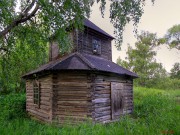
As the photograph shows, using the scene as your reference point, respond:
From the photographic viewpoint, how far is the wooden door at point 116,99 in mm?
13500

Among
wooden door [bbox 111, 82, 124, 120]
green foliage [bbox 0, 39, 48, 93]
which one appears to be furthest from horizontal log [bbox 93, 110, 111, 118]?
green foliage [bbox 0, 39, 48, 93]

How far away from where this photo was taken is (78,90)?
38.9 ft

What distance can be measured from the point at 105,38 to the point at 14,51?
840 cm

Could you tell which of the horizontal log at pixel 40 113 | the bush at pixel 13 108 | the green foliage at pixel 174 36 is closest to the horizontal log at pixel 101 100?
the horizontal log at pixel 40 113

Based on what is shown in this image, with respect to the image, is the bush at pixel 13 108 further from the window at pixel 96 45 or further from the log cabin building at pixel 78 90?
the window at pixel 96 45

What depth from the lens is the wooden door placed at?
13500 mm

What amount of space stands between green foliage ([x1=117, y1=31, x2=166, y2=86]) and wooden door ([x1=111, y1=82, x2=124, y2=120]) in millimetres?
17062

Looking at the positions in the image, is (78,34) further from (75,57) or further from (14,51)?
(14,51)

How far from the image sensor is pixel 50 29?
950 centimetres

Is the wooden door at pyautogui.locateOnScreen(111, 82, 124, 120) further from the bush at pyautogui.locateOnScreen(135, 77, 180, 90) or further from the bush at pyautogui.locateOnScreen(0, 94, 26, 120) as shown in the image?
the bush at pyautogui.locateOnScreen(135, 77, 180, 90)

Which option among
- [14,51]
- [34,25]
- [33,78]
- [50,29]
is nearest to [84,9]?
[50,29]

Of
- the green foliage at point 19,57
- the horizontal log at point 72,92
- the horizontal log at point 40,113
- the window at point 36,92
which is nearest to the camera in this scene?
the green foliage at point 19,57

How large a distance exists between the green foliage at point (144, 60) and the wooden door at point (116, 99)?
56.0 feet

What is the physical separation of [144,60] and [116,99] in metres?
18.9
